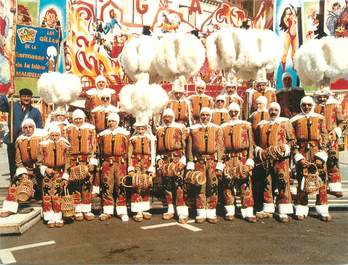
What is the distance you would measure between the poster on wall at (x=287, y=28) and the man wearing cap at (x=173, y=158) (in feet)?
23.4

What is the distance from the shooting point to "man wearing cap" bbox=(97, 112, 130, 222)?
23.1 feet

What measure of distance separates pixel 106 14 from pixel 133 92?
6.92 metres

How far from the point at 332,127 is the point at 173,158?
272cm

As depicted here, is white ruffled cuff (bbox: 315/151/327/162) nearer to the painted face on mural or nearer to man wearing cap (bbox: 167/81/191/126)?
man wearing cap (bbox: 167/81/191/126)

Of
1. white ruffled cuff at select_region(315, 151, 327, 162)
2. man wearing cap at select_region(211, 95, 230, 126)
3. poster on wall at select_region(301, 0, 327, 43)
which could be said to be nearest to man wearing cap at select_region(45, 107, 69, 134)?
man wearing cap at select_region(211, 95, 230, 126)

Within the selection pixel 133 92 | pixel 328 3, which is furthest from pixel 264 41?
pixel 328 3

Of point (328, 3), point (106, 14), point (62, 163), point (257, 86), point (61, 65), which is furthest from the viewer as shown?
point (328, 3)

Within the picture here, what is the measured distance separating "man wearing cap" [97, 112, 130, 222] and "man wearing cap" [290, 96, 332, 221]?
2.73 m

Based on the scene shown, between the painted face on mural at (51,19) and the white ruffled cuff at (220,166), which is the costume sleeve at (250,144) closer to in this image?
the white ruffled cuff at (220,166)

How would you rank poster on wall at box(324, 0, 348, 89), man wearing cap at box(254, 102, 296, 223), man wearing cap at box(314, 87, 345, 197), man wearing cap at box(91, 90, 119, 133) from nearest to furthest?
1. man wearing cap at box(254, 102, 296, 223)
2. man wearing cap at box(314, 87, 345, 197)
3. man wearing cap at box(91, 90, 119, 133)
4. poster on wall at box(324, 0, 348, 89)

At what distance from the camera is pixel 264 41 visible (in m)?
9.12

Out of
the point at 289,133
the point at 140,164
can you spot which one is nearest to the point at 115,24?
the point at 140,164

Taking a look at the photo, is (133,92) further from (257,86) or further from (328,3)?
(328,3)

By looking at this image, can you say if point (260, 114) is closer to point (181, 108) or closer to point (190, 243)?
point (181, 108)
